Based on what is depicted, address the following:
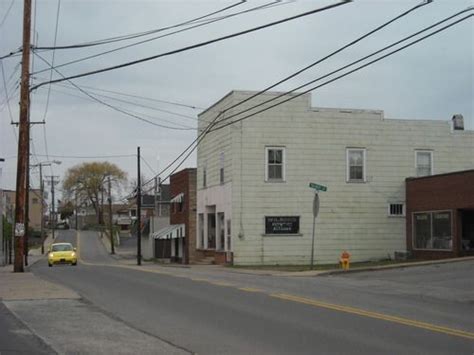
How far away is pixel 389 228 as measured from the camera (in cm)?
3638

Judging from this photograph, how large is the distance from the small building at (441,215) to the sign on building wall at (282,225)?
6.09 meters

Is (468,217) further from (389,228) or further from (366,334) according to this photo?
(366,334)

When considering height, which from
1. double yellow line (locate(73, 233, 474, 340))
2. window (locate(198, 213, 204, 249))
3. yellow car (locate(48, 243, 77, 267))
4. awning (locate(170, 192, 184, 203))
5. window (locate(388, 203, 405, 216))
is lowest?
yellow car (locate(48, 243, 77, 267))

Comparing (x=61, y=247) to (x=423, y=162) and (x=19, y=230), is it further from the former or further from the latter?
(x=423, y=162)

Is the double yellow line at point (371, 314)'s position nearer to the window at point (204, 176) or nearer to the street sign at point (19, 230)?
the street sign at point (19, 230)

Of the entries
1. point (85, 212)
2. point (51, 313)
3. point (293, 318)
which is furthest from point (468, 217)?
point (85, 212)

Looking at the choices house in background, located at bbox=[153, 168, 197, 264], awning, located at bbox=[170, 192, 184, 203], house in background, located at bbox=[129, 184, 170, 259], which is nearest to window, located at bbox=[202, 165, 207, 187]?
house in background, located at bbox=[153, 168, 197, 264]

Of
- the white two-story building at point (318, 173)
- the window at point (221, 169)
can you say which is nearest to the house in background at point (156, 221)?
the window at point (221, 169)

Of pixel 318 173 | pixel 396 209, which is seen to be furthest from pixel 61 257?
pixel 396 209

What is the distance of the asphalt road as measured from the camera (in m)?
9.81

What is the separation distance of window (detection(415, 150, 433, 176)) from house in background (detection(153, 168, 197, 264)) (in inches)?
564

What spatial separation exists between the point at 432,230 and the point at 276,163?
857 centimetres

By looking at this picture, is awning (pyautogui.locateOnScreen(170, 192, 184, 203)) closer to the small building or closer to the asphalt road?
the small building

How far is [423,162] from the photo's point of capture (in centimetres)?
3728
